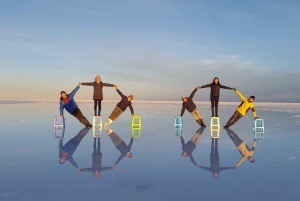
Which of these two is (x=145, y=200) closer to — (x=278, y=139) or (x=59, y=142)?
(x=59, y=142)

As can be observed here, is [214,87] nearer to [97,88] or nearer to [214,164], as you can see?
[97,88]

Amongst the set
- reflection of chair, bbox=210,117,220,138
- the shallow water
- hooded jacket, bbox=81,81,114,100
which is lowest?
the shallow water

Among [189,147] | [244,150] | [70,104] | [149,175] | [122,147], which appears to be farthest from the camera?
[70,104]

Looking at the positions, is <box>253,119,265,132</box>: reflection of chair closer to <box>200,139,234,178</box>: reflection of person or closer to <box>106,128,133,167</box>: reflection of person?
<box>200,139,234,178</box>: reflection of person

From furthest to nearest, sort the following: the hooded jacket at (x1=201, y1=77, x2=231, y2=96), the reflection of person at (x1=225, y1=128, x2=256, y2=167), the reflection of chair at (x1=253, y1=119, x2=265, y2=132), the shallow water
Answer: the hooded jacket at (x1=201, y1=77, x2=231, y2=96) → the reflection of chair at (x1=253, y1=119, x2=265, y2=132) → the reflection of person at (x1=225, y1=128, x2=256, y2=167) → the shallow water

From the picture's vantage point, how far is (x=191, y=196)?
3926 mm

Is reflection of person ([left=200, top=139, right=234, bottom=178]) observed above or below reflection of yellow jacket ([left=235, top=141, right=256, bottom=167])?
below

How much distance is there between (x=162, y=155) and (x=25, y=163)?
3.13 metres

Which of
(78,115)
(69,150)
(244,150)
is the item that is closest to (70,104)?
(78,115)

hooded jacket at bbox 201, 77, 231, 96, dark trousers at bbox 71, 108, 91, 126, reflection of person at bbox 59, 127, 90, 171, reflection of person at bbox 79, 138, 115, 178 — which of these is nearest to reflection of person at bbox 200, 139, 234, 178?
reflection of person at bbox 79, 138, 115, 178

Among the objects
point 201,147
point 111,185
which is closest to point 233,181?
point 111,185

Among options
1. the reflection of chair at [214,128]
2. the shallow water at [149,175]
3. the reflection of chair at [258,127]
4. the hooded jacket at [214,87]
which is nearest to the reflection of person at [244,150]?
the shallow water at [149,175]

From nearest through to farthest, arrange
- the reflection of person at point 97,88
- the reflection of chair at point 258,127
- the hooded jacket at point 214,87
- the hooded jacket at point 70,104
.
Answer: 1. the reflection of chair at point 258,127
2. the hooded jacket at point 70,104
3. the reflection of person at point 97,88
4. the hooded jacket at point 214,87

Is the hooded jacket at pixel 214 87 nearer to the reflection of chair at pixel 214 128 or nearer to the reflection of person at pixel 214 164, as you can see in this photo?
the reflection of chair at pixel 214 128
